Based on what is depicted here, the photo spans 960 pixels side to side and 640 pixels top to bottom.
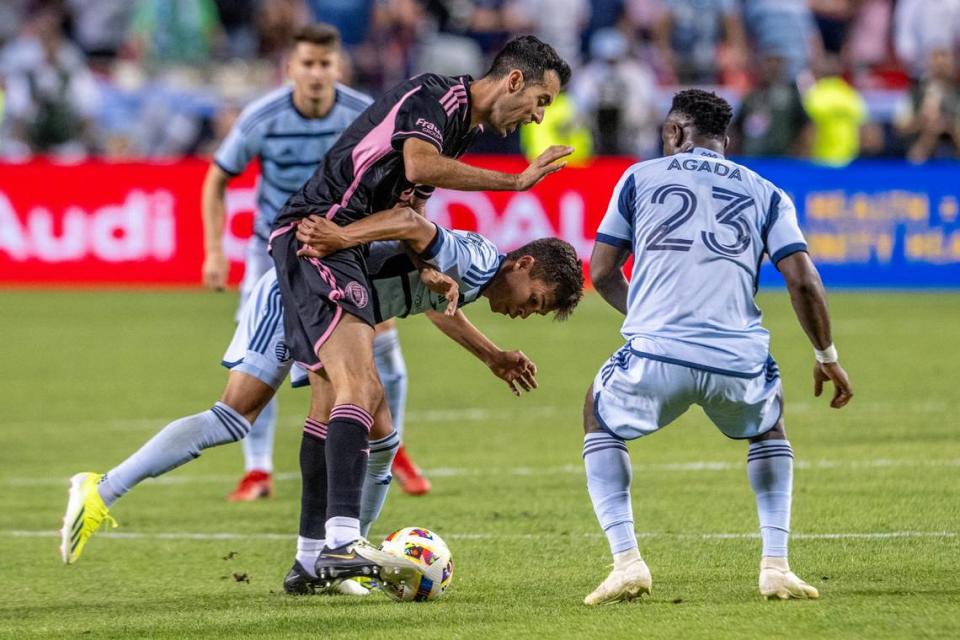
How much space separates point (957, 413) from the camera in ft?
37.7

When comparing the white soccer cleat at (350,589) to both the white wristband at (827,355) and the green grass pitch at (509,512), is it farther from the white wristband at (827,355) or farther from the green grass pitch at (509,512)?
the white wristband at (827,355)

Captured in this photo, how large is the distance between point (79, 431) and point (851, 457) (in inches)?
199

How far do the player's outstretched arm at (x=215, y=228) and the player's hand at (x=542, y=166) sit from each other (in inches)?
119

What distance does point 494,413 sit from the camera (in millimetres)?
12398

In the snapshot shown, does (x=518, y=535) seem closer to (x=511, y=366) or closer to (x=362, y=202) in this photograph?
(x=511, y=366)

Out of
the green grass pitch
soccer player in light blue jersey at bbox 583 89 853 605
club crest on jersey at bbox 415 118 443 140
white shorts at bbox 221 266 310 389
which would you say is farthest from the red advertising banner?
soccer player in light blue jersey at bbox 583 89 853 605

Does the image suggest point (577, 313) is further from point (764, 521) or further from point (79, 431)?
point (764, 521)

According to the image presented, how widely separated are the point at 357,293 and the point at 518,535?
71.3 inches

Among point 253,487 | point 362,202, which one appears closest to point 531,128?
point 253,487

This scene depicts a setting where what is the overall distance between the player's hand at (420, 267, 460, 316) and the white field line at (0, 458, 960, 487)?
3368 mm

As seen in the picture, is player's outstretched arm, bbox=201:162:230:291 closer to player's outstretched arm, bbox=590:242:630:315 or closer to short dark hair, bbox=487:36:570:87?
short dark hair, bbox=487:36:570:87

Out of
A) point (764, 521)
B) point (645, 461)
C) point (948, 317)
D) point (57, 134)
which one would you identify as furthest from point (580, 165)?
point (764, 521)

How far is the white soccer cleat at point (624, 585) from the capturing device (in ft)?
19.7

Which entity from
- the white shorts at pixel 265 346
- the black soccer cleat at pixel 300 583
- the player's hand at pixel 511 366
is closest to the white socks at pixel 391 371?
the white shorts at pixel 265 346
